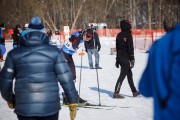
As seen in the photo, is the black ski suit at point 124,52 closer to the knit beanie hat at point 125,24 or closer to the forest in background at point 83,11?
the knit beanie hat at point 125,24

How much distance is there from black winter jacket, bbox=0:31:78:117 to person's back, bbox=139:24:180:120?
1.70 meters

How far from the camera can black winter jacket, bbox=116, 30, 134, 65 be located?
8.52m

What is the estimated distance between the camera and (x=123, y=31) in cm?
854

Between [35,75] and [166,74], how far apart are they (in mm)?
1884

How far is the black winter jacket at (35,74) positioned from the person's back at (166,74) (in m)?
1.70

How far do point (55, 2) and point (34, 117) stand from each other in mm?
72686

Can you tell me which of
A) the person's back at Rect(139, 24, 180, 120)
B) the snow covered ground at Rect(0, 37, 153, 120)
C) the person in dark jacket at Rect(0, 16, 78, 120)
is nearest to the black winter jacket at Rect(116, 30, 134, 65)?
the snow covered ground at Rect(0, 37, 153, 120)

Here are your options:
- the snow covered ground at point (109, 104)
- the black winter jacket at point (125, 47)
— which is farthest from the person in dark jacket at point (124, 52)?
the snow covered ground at point (109, 104)

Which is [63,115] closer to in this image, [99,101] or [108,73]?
[99,101]

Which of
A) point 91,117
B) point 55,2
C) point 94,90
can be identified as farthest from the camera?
point 55,2

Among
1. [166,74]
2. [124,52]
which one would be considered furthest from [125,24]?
[166,74]

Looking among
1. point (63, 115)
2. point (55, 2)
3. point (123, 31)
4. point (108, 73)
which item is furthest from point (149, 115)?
point (55, 2)

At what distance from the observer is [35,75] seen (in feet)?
11.8

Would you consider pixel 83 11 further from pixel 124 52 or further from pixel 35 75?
pixel 35 75
